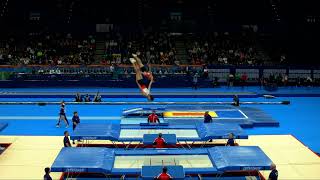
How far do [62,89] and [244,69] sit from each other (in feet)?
48.4

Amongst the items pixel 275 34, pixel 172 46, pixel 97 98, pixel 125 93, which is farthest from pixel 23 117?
pixel 275 34

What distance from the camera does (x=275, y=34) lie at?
140 ft

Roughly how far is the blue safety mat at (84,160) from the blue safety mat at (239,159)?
3.55 metres

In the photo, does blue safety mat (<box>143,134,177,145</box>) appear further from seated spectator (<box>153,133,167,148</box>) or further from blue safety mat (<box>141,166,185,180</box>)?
blue safety mat (<box>141,166,185,180</box>)

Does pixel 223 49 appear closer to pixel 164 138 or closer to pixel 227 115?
pixel 227 115

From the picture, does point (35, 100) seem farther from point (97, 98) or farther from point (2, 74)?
point (2, 74)

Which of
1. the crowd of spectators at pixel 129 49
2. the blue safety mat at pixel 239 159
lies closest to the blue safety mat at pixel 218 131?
the blue safety mat at pixel 239 159

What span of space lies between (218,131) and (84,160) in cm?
603

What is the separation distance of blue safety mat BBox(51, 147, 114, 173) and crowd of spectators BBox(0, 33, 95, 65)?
2264cm

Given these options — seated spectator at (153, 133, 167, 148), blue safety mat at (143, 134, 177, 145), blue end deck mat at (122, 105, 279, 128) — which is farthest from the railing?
seated spectator at (153, 133, 167, 148)

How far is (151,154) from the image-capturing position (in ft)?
51.5

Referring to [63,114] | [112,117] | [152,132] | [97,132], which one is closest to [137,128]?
[152,132]

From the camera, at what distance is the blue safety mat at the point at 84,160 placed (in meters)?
13.3

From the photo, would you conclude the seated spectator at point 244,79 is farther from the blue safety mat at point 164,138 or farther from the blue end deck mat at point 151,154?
the blue end deck mat at point 151,154
